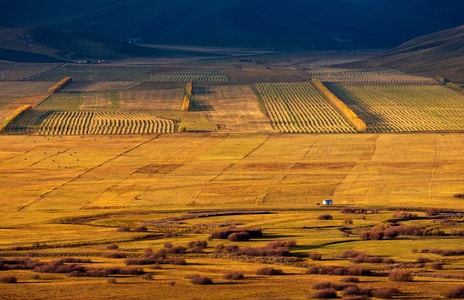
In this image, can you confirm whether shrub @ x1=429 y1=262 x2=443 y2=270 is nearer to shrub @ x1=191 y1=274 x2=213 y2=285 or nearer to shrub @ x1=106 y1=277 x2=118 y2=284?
shrub @ x1=191 y1=274 x2=213 y2=285

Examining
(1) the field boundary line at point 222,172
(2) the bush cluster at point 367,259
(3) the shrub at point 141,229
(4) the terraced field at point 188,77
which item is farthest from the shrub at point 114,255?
(4) the terraced field at point 188,77

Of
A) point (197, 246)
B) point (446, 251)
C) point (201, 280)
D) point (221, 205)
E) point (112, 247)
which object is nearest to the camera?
point (201, 280)

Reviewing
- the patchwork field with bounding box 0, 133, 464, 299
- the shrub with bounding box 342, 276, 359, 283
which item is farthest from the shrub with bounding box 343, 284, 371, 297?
the shrub with bounding box 342, 276, 359, 283

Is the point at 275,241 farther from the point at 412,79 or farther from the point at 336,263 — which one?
the point at 412,79

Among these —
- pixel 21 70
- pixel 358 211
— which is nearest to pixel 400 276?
pixel 358 211

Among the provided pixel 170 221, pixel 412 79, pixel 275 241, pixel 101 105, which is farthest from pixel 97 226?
pixel 412 79

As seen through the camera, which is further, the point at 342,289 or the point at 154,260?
the point at 154,260

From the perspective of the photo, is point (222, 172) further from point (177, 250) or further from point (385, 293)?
point (385, 293)
